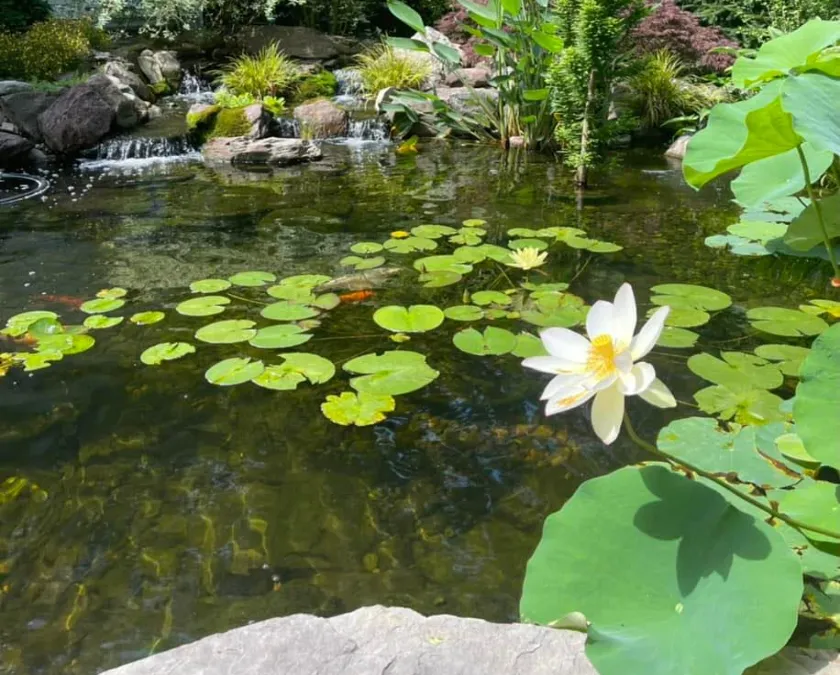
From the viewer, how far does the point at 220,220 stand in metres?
4.79

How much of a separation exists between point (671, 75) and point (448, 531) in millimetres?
7157

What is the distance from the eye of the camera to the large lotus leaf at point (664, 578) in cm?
84

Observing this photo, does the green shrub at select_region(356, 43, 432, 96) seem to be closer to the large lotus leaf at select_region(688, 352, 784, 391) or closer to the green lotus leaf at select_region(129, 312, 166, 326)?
the green lotus leaf at select_region(129, 312, 166, 326)

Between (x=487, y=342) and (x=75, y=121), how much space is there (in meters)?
6.15

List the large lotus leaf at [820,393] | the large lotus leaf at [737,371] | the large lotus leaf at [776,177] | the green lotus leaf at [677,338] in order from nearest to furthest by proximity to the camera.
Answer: the large lotus leaf at [820,393] < the large lotus leaf at [776,177] < the large lotus leaf at [737,371] < the green lotus leaf at [677,338]

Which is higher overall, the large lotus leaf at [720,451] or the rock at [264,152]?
the large lotus leaf at [720,451]

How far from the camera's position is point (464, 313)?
304 cm

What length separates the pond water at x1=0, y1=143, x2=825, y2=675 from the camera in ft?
5.57

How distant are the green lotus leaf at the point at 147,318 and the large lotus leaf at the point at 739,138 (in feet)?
7.70

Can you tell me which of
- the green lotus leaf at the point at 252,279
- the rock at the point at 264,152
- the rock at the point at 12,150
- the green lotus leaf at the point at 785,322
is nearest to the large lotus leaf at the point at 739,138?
the green lotus leaf at the point at 785,322

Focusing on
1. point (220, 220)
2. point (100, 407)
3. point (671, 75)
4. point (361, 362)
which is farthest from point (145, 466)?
point (671, 75)

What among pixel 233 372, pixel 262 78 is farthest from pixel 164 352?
pixel 262 78

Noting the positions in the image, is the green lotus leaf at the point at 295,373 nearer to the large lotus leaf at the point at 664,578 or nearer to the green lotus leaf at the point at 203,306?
the green lotus leaf at the point at 203,306

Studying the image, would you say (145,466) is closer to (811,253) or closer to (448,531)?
(448,531)
